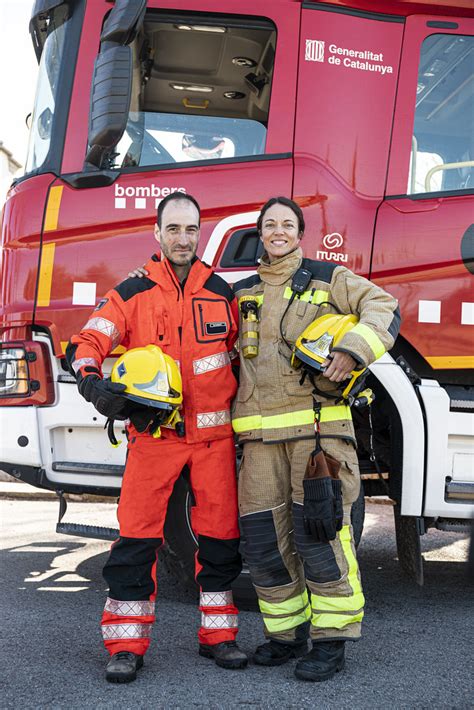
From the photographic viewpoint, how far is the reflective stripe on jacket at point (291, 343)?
2916 mm

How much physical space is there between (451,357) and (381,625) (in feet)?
4.03

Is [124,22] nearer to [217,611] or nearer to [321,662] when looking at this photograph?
[217,611]

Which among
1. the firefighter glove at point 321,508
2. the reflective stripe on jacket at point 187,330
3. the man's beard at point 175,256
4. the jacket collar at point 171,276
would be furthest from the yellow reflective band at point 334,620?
the man's beard at point 175,256

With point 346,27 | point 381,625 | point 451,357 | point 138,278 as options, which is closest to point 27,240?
point 138,278

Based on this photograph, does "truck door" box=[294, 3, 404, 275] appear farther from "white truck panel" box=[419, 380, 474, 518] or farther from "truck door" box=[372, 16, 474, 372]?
"white truck panel" box=[419, 380, 474, 518]

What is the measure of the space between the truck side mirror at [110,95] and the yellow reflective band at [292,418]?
51.6 inches

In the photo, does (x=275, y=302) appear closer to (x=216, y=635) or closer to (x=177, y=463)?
(x=177, y=463)

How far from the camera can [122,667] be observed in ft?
8.91

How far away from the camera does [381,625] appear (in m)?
3.51

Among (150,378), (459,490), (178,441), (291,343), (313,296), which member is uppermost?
(313,296)

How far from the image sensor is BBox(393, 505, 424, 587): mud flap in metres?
3.59

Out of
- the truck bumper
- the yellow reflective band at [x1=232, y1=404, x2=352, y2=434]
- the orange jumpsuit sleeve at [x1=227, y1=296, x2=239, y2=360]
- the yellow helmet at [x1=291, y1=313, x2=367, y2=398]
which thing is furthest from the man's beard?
the truck bumper

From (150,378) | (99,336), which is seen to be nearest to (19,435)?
(99,336)

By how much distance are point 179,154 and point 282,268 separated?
0.88m
